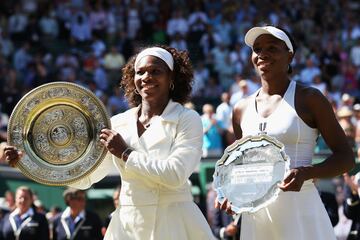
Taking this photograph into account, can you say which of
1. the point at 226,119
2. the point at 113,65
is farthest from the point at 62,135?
the point at 113,65

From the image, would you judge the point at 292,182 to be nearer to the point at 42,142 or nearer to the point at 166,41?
the point at 42,142

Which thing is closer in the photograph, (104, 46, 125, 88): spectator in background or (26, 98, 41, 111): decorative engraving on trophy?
(26, 98, 41, 111): decorative engraving on trophy

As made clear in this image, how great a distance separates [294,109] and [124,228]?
3.79ft

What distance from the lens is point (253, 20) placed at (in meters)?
23.4

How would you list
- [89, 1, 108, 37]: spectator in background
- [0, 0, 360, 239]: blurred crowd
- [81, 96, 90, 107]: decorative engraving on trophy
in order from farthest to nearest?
[89, 1, 108, 37]: spectator in background → [0, 0, 360, 239]: blurred crowd → [81, 96, 90, 107]: decorative engraving on trophy

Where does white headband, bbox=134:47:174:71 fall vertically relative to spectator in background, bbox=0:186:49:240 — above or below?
above

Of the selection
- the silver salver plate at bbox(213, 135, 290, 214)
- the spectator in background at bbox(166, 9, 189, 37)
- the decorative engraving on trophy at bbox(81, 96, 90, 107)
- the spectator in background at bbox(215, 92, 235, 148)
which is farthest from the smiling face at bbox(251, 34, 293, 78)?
the spectator in background at bbox(166, 9, 189, 37)

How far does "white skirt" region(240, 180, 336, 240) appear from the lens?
5.51 m

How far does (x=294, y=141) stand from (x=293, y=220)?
1.42ft

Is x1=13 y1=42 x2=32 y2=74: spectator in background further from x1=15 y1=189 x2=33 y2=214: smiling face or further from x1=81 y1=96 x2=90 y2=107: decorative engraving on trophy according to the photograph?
x1=81 y1=96 x2=90 y2=107: decorative engraving on trophy

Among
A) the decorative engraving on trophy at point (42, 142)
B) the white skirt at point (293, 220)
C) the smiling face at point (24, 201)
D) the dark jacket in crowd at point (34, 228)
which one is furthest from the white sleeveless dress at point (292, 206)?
the smiling face at point (24, 201)

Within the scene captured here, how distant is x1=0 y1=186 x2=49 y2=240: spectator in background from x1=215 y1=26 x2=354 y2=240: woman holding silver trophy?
16.8ft

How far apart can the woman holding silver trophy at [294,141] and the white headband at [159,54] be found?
1.59 feet

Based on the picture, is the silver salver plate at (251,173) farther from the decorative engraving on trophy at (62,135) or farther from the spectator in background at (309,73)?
the spectator in background at (309,73)
